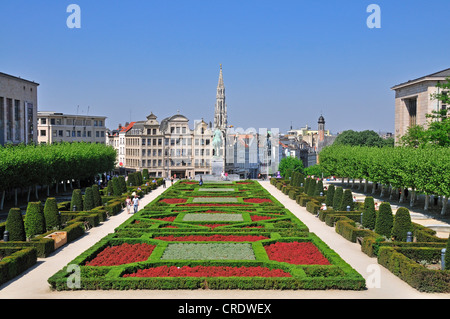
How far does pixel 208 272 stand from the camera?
2158 cm

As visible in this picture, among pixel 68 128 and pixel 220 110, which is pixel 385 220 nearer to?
pixel 68 128

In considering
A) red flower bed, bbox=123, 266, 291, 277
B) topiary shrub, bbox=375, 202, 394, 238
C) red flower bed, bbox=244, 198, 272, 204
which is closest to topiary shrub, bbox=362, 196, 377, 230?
topiary shrub, bbox=375, 202, 394, 238

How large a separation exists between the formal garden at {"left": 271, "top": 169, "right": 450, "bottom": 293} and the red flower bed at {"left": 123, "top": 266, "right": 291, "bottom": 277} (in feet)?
18.0

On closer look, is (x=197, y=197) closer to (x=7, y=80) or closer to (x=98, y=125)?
(x=7, y=80)

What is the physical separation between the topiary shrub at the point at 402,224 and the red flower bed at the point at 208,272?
32.7 ft

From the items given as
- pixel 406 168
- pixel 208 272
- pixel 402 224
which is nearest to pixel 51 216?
pixel 208 272

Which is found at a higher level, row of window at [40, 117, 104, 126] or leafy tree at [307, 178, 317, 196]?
row of window at [40, 117, 104, 126]

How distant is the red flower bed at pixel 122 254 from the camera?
2394 centimetres

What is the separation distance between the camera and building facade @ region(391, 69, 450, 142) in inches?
3103

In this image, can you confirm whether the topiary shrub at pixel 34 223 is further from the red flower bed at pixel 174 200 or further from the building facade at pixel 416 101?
the building facade at pixel 416 101

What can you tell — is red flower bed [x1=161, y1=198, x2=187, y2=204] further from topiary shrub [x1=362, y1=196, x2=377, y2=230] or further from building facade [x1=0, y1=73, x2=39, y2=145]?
building facade [x1=0, y1=73, x2=39, y2=145]
